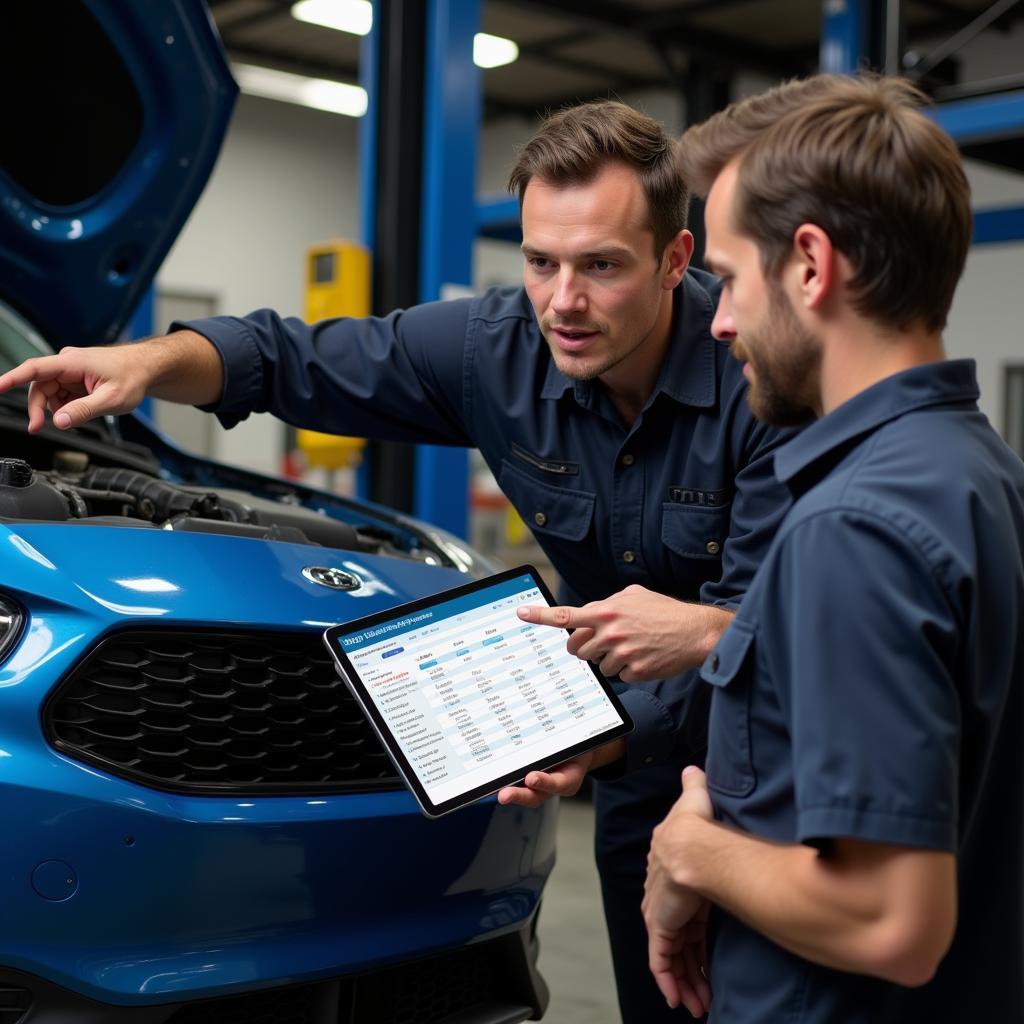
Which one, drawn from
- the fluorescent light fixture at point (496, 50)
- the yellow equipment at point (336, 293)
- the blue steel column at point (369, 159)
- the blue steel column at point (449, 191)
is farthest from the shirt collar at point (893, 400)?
the fluorescent light fixture at point (496, 50)

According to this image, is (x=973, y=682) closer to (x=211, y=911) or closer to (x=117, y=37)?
(x=211, y=911)

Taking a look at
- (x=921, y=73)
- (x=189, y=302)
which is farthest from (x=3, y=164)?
(x=189, y=302)

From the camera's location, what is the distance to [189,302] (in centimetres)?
1256

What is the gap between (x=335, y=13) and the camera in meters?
10.3

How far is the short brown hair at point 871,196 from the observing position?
995mm

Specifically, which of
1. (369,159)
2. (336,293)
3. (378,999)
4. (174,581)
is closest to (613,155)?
(174,581)

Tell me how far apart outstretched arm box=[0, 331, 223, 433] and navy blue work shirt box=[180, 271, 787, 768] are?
8 centimetres

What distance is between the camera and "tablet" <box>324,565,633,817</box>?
1459 millimetres

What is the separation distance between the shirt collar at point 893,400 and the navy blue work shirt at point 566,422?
2.03 ft

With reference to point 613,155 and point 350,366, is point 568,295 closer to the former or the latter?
point 613,155

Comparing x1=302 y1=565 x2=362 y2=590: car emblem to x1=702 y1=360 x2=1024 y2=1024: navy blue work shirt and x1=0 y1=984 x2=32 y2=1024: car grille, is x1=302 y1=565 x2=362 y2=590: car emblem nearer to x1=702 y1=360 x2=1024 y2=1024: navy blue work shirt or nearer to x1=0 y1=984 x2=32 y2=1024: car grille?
x1=0 y1=984 x2=32 y2=1024: car grille

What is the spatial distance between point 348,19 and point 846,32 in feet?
18.1

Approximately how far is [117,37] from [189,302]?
1029 cm

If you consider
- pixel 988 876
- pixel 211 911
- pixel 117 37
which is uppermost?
pixel 117 37
